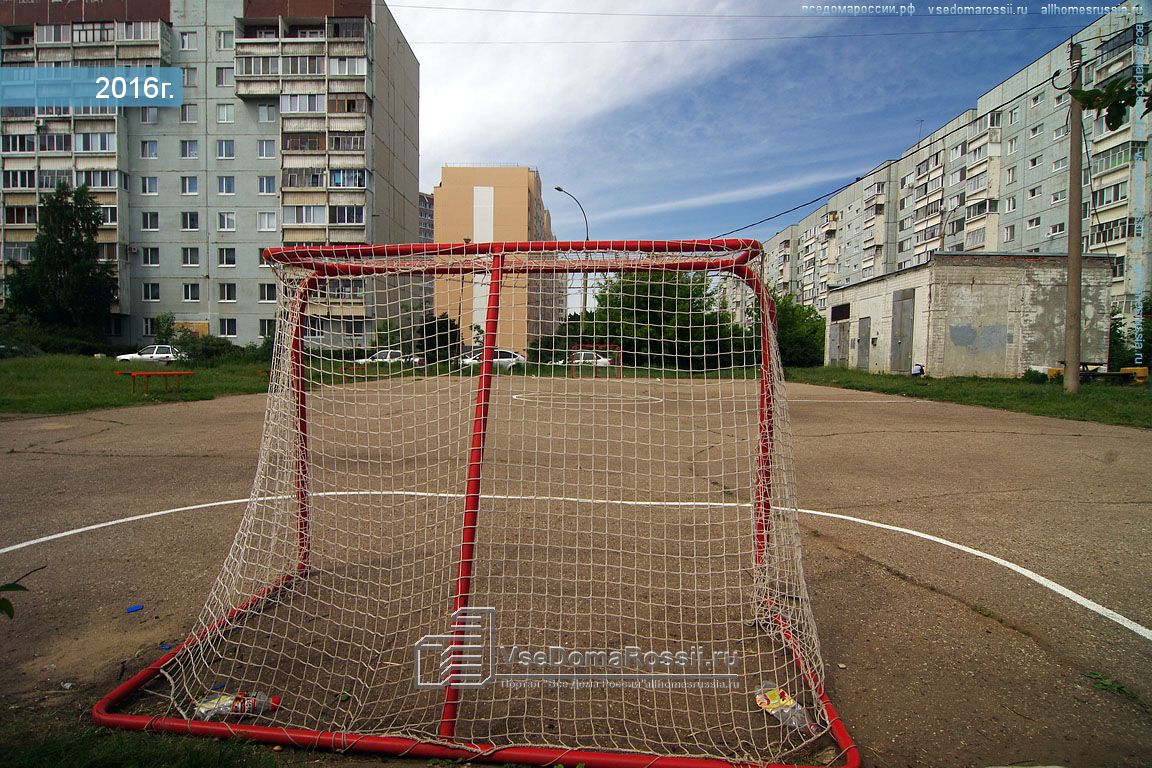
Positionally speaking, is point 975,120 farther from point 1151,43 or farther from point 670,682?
point 670,682

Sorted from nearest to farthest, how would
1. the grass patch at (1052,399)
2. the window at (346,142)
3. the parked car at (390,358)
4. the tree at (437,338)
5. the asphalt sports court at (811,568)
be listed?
the asphalt sports court at (811,568) < the tree at (437,338) < the parked car at (390,358) < the grass patch at (1052,399) < the window at (346,142)

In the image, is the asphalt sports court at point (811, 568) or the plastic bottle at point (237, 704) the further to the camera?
the asphalt sports court at point (811, 568)

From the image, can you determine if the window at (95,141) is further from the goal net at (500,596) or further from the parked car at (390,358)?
the goal net at (500,596)

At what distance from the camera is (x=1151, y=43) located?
2806 centimetres

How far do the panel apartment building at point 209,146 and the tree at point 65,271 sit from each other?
1.59 m

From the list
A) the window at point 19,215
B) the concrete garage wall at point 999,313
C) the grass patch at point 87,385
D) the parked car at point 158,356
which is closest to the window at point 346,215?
the parked car at point 158,356

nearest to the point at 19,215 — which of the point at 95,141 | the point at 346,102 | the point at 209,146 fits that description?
the point at 95,141

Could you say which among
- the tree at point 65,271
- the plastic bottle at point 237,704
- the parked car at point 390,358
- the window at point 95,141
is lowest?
the plastic bottle at point 237,704

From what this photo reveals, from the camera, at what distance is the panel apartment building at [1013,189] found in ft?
104

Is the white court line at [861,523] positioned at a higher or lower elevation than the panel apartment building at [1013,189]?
lower

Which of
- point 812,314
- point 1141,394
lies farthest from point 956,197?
point 1141,394

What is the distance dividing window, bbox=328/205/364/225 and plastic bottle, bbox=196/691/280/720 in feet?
130

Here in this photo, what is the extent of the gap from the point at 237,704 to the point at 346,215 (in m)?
40.2

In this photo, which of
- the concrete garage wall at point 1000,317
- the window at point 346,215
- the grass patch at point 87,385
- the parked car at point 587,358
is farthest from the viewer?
the window at point 346,215
